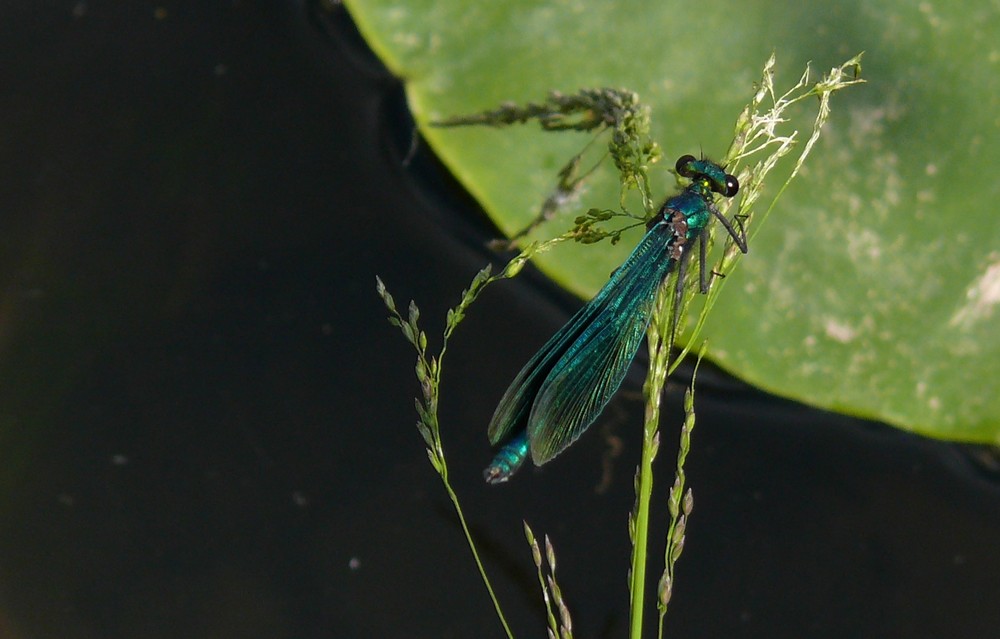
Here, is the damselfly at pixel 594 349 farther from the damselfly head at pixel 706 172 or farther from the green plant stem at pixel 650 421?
the green plant stem at pixel 650 421

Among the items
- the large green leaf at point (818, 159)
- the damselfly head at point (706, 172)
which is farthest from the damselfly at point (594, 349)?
the large green leaf at point (818, 159)

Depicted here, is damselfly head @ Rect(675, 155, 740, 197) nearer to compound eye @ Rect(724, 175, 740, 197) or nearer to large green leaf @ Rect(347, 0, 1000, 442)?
compound eye @ Rect(724, 175, 740, 197)

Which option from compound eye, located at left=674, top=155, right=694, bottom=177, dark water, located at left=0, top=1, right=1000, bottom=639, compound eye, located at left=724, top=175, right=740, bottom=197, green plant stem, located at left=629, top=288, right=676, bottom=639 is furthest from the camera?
dark water, located at left=0, top=1, right=1000, bottom=639

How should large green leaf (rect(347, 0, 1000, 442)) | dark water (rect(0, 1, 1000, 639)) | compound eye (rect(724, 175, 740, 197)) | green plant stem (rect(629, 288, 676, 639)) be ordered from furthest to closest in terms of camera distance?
dark water (rect(0, 1, 1000, 639))
large green leaf (rect(347, 0, 1000, 442))
compound eye (rect(724, 175, 740, 197))
green plant stem (rect(629, 288, 676, 639))

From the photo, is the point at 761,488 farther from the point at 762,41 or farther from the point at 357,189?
the point at 357,189

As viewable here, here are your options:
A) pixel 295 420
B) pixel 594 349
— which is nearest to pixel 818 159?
pixel 594 349

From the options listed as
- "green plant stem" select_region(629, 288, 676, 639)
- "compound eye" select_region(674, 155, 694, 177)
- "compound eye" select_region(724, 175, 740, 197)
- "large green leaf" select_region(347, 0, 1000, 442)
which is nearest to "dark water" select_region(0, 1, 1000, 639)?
"large green leaf" select_region(347, 0, 1000, 442)

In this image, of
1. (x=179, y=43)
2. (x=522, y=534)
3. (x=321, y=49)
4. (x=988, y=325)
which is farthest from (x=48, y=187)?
(x=988, y=325)
